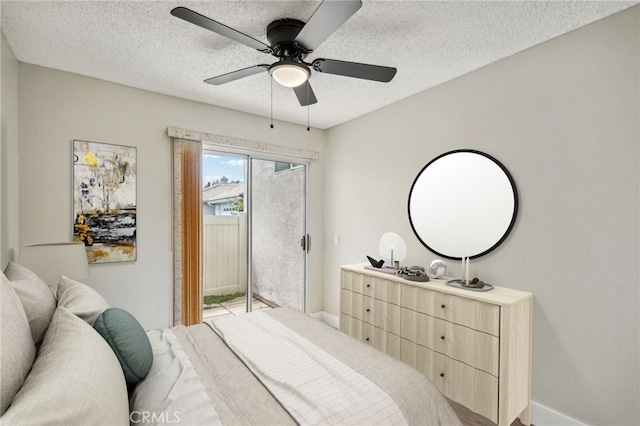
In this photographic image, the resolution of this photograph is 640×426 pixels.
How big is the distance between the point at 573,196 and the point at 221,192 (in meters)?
3.05

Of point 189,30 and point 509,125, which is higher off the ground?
point 189,30

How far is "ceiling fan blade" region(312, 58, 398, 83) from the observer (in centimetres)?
184

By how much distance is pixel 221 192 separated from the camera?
341 centimetres

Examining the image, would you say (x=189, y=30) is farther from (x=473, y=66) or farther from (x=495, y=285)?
(x=495, y=285)

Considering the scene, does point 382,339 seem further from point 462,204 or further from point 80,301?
point 80,301

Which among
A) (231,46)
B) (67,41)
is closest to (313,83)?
(231,46)

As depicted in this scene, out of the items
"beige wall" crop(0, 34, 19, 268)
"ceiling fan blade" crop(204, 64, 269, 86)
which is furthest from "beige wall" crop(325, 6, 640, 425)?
"beige wall" crop(0, 34, 19, 268)

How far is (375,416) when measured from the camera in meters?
1.17

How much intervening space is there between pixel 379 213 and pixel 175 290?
2.18 metres

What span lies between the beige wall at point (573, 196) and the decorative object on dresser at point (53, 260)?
111 inches

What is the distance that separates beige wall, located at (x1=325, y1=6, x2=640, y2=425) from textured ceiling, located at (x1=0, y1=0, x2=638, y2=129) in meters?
0.21

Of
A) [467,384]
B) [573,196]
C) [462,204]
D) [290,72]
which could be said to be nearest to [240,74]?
[290,72]

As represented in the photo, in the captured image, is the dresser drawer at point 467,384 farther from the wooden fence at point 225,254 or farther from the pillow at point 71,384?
the wooden fence at point 225,254

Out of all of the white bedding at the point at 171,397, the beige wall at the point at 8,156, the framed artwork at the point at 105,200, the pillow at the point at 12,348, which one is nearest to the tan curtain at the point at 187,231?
the framed artwork at the point at 105,200
